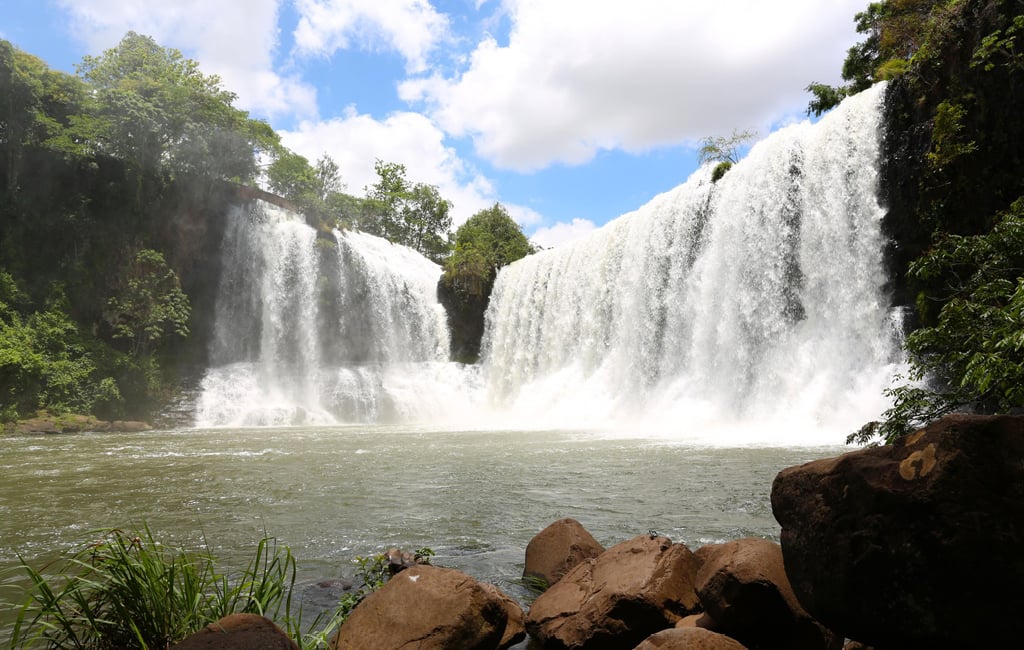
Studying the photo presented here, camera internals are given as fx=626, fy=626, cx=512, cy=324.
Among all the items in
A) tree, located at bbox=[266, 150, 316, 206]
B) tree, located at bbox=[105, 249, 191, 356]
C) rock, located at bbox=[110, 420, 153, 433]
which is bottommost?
rock, located at bbox=[110, 420, 153, 433]

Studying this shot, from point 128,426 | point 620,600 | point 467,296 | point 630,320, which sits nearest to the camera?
point 620,600

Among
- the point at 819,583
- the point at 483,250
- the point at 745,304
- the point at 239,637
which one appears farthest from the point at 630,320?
the point at 239,637

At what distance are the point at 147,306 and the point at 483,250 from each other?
1631 cm

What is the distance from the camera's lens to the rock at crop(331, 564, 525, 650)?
10.1ft

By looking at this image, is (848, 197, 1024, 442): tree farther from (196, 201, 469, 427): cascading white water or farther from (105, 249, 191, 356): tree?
(105, 249, 191, 356): tree

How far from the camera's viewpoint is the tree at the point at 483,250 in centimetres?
3103

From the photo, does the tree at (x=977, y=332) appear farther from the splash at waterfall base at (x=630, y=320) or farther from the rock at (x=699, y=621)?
the splash at waterfall base at (x=630, y=320)

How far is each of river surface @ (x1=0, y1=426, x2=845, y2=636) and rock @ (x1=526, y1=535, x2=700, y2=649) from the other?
28.8 inches

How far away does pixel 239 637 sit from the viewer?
7.32 ft

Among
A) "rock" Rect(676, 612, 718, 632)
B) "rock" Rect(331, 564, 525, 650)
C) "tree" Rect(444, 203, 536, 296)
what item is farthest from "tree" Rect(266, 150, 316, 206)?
"rock" Rect(676, 612, 718, 632)

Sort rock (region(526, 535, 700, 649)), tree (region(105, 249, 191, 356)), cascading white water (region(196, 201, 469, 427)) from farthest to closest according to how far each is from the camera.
→ cascading white water (region(196, 201, 469, 427)) → tree (region(105, 249, 191, 356)) → rock (region(526, 535, 700, 649))

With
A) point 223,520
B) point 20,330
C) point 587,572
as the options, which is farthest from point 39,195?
point 587,572

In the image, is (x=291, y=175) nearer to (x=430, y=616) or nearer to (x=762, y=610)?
(x=430, y=616)

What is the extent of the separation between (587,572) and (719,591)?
2.87 feet
